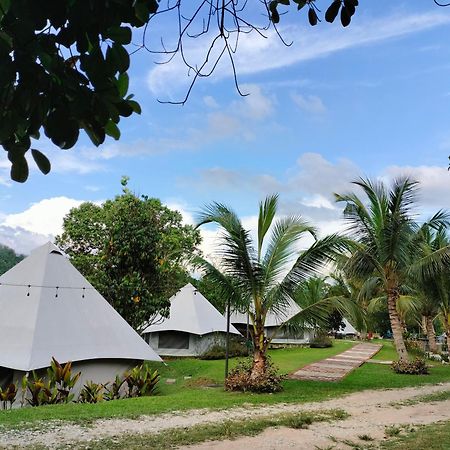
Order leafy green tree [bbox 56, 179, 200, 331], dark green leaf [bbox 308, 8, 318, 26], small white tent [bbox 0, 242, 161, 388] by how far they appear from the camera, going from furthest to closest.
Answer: leafy green tree [bbox 56, 179, 200, 331] < small white tent [bbox 0, 242, 161, 388] < dark green leaf [bbox 308, 8, 318, 26]

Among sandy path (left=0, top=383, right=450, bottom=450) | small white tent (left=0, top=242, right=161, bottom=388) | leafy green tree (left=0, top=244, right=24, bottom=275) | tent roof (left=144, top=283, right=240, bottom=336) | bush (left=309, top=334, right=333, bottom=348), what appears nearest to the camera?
sandy path (left=0, top=383, right=450, bottom=450)

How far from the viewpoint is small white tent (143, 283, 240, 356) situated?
79.6 feet

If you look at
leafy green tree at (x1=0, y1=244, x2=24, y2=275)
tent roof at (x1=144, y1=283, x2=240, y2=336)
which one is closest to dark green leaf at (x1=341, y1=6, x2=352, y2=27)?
tent roof at (x1=144, y1=283, x2=240, y2=336)

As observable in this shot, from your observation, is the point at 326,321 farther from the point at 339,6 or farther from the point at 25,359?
the point at 339,6

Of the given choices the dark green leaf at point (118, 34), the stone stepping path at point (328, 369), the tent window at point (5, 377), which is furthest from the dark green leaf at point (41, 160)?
the stone stepping path at point (328, 369)

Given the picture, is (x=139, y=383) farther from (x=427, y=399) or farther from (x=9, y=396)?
(x=427, y=399)

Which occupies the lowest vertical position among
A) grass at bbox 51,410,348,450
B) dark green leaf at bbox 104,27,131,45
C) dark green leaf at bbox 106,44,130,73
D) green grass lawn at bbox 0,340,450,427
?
grass at bbox 51,410,348,450

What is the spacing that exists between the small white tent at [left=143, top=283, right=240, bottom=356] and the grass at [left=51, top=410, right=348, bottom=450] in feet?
52.4

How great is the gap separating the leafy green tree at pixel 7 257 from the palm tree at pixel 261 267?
2084cm

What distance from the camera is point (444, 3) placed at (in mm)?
3145

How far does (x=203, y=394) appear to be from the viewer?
11297 mm

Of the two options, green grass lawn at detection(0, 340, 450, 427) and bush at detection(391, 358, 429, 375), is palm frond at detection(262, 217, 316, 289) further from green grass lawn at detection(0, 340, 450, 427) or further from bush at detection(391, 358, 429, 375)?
bush at detection(391, 358, 429, 375)

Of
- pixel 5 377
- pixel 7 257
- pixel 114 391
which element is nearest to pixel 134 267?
pixel 114 391

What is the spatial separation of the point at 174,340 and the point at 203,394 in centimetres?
1389
